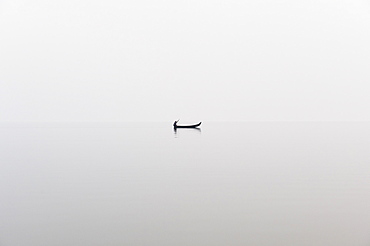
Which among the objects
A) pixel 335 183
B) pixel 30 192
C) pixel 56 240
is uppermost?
pixel 335 183

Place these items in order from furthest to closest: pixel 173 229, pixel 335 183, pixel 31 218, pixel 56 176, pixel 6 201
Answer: pixel 56 176
pixel 335 183
pixel 6 201
pixel 31 218
pixel 173 229

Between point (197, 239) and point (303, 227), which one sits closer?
point (197, 239)

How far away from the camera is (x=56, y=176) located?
35969 millimetres

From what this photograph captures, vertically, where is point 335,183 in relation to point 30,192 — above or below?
above

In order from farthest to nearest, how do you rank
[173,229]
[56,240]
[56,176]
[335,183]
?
[56,176], [335,183], [173,229], [56,240]

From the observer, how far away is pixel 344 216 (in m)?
22.1

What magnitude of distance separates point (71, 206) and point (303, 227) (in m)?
12.2

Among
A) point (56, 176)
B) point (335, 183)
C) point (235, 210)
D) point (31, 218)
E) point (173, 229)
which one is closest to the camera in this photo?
point (173, 229)

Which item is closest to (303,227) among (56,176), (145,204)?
(145,204)

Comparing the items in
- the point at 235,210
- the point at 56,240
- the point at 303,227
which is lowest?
the point at 56,240

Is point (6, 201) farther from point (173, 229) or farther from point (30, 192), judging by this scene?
point (173, 229)

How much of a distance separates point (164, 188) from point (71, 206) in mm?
7512

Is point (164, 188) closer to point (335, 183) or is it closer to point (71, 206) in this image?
point (71, 206)

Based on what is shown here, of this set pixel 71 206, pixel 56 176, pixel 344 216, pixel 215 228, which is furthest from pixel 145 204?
pixel 56 176
